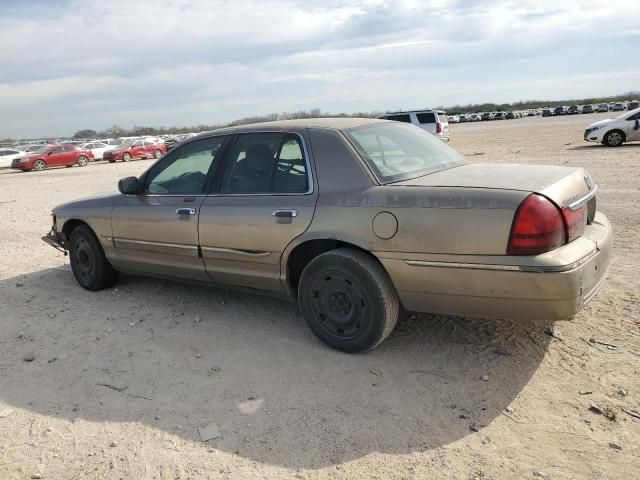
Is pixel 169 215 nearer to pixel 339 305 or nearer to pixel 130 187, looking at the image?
pixel 130 187

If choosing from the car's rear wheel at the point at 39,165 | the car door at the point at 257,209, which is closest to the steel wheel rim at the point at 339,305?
the car door at the point at 257,209

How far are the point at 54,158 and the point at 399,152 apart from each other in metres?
32.8

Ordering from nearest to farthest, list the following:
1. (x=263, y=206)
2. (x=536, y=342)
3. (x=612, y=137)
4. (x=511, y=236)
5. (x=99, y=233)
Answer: (x=511, y=236) < (x=536, y=342) < (x=263, y=206) < (x=99, y=233) < (x=612, y=137)

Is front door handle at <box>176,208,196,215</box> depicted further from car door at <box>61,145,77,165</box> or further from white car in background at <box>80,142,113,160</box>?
white car in background at <box>80,142,113,160</box>

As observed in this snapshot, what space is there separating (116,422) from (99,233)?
262 centimetres

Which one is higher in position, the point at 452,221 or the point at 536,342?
the point at 452,221

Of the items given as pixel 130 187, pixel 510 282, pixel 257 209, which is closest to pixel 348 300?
pixel 257 209

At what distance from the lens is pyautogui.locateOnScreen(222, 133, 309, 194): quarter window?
13.0 ft

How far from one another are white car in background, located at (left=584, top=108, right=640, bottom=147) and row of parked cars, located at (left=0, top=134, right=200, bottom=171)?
21167mm

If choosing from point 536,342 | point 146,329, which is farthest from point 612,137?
point 146,329

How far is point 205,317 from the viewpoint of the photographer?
467 centimetres

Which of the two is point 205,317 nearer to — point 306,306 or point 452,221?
point 306,306

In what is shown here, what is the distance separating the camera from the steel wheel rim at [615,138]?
712 inches

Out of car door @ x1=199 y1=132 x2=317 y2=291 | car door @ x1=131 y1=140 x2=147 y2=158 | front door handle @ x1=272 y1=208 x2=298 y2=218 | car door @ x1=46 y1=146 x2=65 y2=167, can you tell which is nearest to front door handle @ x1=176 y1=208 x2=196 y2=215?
car door @ x1=199 y1=132 x2=317 y2=291
